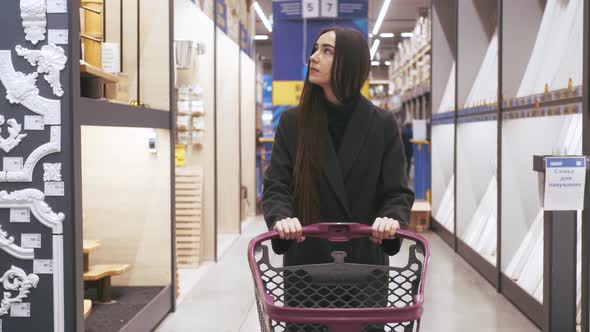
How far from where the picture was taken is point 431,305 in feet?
17.0

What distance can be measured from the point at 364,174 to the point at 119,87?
305 centimetres

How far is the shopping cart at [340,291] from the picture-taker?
59.3 inches

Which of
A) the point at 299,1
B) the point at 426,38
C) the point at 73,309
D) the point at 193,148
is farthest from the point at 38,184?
the point at 426,38

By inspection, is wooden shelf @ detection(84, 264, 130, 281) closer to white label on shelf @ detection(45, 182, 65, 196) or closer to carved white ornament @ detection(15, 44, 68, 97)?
white label on shelf @ detection(45, 182, 65, 196)

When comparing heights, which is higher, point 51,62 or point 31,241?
point 51,62

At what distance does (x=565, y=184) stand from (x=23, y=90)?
2.68 metres

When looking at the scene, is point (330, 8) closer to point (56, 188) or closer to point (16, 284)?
point (56, 188)

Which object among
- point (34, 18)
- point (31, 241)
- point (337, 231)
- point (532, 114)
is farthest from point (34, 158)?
point (532, 114)

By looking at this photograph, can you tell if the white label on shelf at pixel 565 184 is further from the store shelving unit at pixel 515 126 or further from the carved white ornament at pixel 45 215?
the carved white ornament at pixel 45 215

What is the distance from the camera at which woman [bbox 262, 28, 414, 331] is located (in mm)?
2082

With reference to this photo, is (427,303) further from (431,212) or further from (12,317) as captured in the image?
(431,212)

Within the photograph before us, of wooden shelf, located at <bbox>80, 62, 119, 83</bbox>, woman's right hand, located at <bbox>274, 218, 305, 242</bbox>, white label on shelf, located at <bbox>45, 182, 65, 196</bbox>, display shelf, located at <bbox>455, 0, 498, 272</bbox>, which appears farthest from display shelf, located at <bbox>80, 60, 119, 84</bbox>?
display shelf, located at <bbox>455, 0, 498, 272</bbox>

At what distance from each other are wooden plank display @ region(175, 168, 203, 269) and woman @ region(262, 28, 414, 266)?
15.3ft

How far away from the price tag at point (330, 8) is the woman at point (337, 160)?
732 centimetres
